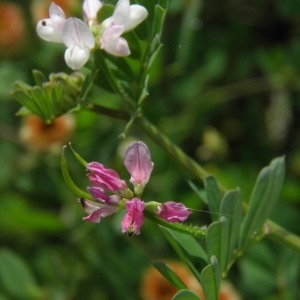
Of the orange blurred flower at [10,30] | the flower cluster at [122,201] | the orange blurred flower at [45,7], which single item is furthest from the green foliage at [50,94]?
the orange blurred flower at [10,30]

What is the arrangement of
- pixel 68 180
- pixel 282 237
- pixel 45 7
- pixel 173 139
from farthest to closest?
1. pixel 45 7
2. pixel 173 139
3. pixel 282 237
4. pixel 68 180

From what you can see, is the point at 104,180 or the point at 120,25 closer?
the point at 104,180

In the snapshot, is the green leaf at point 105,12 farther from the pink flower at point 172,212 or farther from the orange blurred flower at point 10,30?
the orange blurred flower at point 10,30

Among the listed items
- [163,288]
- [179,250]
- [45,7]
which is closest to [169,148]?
[179,250]

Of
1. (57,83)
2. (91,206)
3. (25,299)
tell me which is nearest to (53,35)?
(57,83)

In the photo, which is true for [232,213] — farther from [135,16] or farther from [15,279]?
[15,279]

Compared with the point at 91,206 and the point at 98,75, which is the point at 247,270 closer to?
the point at 98,75

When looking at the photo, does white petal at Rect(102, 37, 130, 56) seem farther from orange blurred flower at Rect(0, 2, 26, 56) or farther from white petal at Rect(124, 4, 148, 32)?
orange blurred flower at Rect(0, 2, 26, 56)
